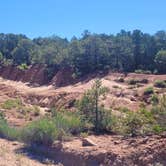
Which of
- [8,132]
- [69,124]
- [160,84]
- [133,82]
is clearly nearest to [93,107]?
[69,124]

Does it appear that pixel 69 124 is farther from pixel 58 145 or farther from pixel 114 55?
pixel 114 55

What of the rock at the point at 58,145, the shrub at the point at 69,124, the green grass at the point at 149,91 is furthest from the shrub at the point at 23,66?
the rock at the point at 58,145

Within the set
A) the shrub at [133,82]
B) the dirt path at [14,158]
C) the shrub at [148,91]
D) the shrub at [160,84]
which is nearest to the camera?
the dirt path at [14,158]

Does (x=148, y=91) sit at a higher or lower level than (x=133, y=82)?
lower

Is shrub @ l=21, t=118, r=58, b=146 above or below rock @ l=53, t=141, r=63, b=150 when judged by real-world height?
above

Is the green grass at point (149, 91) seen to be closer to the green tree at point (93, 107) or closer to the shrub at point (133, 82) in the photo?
the shrub at point (133, 82)

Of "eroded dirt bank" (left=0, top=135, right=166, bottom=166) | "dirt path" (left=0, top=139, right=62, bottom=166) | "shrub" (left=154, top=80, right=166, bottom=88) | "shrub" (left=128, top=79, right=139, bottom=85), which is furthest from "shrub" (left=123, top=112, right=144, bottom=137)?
"shrub" (left=128, top=79, right=139, bottom=85)

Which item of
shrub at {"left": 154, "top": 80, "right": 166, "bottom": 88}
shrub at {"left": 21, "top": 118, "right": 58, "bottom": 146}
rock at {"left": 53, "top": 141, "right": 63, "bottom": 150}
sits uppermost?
shrub at {"left": 154, "top": 80, "right": 166, "bottom": 88}

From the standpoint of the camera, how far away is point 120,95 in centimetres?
4175

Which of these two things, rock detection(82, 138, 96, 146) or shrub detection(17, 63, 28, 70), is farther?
shrub detection(17, 63, 28, 70)

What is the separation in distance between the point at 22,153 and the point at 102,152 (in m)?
3.57

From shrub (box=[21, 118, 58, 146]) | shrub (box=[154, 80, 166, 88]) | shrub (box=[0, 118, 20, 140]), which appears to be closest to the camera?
shrub (box=[21, 118, 58, 146])

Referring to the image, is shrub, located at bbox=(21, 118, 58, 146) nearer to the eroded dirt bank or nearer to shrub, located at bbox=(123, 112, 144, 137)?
the eroded dirt bank

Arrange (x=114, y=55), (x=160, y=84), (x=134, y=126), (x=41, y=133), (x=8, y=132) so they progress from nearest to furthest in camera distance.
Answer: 1. (x=41, y=133)
2. (x=134, y=126)
3. (x=8, y=132)
4. (x=160, y=84)
5. (x=114, y=55)
